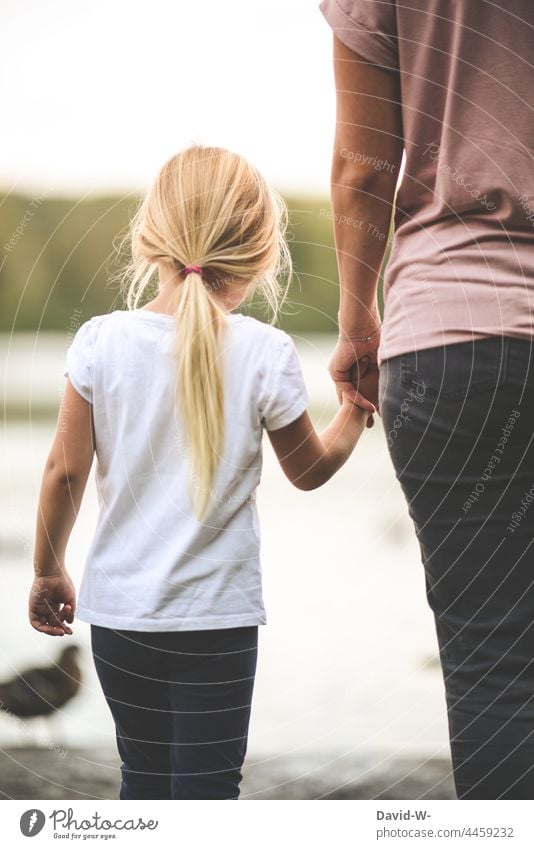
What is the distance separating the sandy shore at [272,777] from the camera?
4.68ft

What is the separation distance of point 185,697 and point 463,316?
482 mm

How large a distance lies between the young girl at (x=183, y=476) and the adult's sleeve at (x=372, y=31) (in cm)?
22

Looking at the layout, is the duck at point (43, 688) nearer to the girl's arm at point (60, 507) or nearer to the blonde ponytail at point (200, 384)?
the girl's arm at point (60, 507)

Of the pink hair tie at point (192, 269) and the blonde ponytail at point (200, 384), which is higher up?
the pink hair tie at point (192, 269)

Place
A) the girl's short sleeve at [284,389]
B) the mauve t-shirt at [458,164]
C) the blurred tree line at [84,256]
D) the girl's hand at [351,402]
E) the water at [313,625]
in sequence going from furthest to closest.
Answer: the water at [313,625]
the blurred tree line at [84,256]
the girl's hand at [351,402]
the girl's short sleeve at [284,389]
the mauve t-shirt at [458,164]

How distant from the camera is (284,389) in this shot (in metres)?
1.00

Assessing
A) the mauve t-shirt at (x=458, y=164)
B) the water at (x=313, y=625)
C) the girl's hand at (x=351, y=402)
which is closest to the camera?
the mauve t-shirt at (x=458, y=164)

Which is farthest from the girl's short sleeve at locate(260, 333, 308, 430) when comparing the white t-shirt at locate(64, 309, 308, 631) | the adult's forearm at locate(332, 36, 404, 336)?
the adult's forearm at locate(332, 36, 404, 336)

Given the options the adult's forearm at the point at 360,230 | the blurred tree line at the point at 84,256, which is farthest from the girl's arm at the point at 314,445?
the blurred tree line at the point at 84,256

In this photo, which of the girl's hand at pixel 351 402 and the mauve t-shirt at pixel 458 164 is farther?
the girl's hand at pixel 351 402

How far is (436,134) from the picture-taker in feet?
Answer: 2.92

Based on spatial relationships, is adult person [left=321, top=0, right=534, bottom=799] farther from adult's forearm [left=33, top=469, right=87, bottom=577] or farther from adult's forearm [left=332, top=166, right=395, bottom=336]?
adult's forearm [left=33, top=469, right=87, bottom=577]

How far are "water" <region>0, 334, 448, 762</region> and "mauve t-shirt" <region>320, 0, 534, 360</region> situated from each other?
0.60 m

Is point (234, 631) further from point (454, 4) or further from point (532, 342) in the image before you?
point (454, 4)
